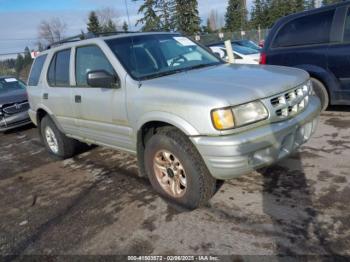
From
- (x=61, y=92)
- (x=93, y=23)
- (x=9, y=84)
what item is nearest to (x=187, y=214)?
(x=61, y=92)

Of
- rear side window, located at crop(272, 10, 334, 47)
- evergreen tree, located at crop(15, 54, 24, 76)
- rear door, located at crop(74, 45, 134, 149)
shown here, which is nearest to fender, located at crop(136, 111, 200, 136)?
rear door, located at crop(74, 45, 134, 149)

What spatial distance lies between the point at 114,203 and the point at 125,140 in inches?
28.7

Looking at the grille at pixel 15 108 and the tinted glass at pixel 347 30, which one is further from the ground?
the tinted glass at pixel 347 30

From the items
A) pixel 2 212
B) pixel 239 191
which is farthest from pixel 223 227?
pixel 2 212

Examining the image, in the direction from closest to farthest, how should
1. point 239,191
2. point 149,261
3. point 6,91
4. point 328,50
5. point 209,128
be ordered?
1. point 149,261
2. point 209,128
3. point 239,191
4. point 328,50
5. point 6,91

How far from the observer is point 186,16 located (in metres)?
39.8

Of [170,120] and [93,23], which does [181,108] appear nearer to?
[170,120]

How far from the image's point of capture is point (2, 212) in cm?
418

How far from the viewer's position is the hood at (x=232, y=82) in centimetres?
316

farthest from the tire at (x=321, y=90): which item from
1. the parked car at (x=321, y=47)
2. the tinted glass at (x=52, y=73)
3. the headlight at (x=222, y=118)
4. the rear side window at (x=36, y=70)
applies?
the rear side window at (x=36, y=70)

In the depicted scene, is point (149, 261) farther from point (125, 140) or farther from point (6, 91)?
point (6, 91)

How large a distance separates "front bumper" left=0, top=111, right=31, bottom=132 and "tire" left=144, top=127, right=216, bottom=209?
243 inches

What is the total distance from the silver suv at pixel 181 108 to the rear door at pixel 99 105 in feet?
0.04

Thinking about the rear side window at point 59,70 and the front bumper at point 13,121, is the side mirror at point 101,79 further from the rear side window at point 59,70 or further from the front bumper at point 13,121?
the front bumper at point 13,121
